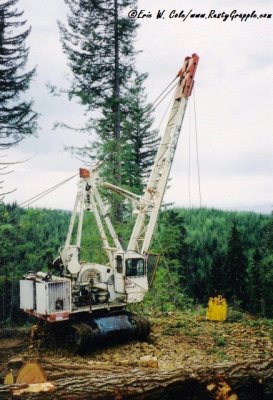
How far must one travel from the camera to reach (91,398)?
5598 mm

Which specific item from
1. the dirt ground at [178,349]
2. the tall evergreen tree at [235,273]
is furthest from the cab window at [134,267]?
the tall evergreen tree at [235,273]

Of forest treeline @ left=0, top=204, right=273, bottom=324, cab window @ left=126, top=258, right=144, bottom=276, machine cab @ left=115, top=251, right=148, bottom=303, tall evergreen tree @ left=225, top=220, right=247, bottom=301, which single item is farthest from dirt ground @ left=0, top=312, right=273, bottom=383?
tall evergreen tree @ left=225, top=220, right=247, bottom=301

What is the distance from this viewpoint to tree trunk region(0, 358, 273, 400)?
562 centimetres

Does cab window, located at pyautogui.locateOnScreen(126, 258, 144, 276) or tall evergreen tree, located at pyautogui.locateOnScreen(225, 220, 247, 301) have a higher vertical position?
cab window, located at pyautogui.locateOnScreen(126, 258, 144, 276)

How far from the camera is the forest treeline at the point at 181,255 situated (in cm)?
2083

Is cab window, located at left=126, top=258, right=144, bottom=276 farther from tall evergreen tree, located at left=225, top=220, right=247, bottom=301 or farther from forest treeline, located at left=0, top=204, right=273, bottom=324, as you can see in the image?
tall evergreen tree, located at left=225, top=220, right=247, bottom=301

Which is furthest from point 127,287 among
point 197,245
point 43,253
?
point 197,245

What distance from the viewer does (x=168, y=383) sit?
589cm

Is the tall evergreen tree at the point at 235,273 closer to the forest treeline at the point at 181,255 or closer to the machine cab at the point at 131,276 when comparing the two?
the forest treeline at the point at 181,255

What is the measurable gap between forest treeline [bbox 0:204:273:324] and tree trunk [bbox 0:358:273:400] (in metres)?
6.90

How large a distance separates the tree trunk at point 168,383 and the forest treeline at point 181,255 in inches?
272

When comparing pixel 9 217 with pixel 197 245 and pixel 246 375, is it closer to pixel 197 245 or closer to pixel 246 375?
pixel 246 375

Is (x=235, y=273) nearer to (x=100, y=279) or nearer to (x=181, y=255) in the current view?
(x=181, y=255)

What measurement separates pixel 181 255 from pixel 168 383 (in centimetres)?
3755
